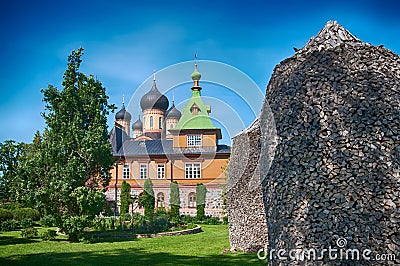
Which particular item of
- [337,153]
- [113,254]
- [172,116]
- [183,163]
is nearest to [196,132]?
[183,163]

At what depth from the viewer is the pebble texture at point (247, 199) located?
11672 millimetres

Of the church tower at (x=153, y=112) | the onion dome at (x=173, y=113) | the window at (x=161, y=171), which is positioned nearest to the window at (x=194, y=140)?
the window at (x=161, y=171)

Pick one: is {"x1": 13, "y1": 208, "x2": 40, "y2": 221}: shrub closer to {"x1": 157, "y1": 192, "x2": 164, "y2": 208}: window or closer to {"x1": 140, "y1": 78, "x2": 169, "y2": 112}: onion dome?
{"x1": 157, "y1": 192, "x2": 164, "y2": 208}: window

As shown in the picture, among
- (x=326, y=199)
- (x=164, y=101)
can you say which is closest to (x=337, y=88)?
(x=326, y=199)

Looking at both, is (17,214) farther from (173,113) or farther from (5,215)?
(173,113)

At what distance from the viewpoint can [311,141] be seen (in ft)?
19.1

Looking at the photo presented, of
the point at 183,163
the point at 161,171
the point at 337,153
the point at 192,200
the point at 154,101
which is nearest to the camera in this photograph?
the point at 337,153

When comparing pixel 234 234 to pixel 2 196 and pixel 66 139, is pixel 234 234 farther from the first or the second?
pixel 2 196

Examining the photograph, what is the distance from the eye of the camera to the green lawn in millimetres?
11352

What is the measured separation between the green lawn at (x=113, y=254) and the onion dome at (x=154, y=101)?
3399cm

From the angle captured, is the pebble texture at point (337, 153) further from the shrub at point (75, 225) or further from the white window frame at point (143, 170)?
the white window frame at point (143, 170)

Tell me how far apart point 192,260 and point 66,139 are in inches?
352

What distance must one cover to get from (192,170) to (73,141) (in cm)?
2217

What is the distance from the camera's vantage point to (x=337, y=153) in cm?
567
